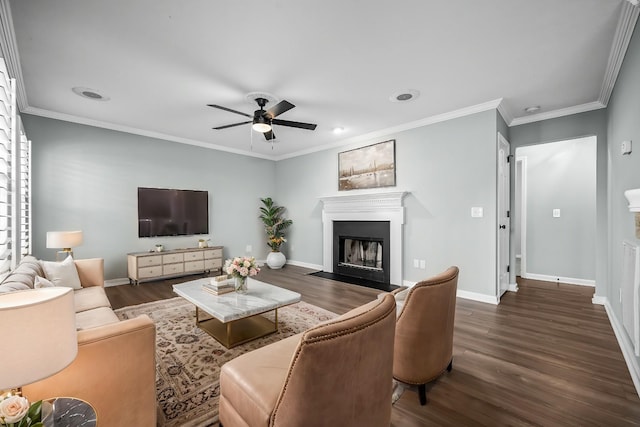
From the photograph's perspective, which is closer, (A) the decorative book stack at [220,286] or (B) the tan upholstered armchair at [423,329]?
(B) the tan upholstered armchair at [423,329]

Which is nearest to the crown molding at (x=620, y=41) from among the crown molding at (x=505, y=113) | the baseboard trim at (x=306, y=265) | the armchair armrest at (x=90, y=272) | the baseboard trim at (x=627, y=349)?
the crown molding at (x=505, y=113)

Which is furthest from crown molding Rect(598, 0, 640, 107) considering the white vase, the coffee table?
the white vase

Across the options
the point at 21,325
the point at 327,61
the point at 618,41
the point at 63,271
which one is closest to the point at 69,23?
the point at 327,61

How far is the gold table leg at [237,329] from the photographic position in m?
2.56

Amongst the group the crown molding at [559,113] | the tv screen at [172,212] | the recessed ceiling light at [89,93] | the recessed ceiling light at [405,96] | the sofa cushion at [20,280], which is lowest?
the sofa cushion at [20,280]

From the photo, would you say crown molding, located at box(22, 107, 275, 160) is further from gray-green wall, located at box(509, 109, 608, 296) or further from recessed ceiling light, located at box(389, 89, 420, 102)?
gray-green wall, located at box(509, 109, 608, 296)

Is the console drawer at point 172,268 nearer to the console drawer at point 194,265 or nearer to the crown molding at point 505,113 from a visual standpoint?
the console drawer at point 194,265

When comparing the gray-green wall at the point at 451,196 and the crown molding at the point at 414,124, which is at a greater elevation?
the crown molding at the point at 414,124

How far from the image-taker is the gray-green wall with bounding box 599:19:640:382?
2080mm

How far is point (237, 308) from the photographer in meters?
2.44

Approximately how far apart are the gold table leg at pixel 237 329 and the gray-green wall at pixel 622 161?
2.86 metres

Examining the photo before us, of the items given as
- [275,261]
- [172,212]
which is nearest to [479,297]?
[275,261]

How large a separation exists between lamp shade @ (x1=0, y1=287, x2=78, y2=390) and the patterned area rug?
990mm

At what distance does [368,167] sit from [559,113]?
275cm
